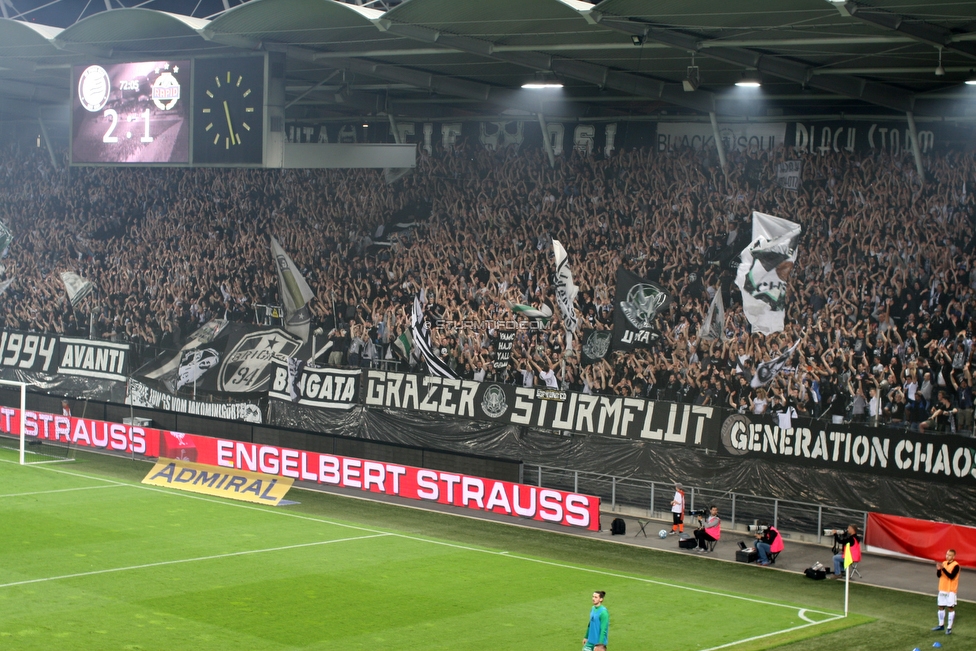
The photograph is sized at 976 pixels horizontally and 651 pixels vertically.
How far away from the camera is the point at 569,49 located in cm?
2681

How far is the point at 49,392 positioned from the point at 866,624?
31.8 m

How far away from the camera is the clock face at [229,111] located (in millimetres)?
26156

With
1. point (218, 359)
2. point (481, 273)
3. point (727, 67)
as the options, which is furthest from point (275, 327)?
point (727, 67)

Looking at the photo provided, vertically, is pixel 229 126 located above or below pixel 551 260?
above

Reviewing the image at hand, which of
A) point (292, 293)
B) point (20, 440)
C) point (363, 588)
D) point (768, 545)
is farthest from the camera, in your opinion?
point (292, 293)

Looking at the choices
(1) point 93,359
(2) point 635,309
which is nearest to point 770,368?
(2) point 635,309

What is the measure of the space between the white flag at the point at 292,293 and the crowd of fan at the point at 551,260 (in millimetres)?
383

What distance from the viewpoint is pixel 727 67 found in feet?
94.5

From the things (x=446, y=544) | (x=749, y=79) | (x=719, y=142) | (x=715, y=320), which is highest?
(x=749, y=79)

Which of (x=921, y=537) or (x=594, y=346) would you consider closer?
(x=921, y=537)

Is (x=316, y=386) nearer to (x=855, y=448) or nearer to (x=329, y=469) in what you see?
(x=329, y=469)

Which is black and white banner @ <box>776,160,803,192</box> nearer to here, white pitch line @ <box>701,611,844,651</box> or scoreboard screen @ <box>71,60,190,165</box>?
white pitch line @ <box>701,611,844,651</box>

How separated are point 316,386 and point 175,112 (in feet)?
37.2

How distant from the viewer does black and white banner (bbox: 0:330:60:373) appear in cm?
4309
